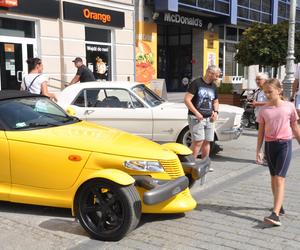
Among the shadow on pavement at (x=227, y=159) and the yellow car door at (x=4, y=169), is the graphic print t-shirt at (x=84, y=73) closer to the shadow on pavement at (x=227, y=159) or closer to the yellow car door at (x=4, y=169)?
the shadow on pavement at (x=227, y=159)

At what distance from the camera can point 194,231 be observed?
481 centimetres

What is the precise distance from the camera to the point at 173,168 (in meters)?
5.01

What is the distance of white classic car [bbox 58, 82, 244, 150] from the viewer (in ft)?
28.5

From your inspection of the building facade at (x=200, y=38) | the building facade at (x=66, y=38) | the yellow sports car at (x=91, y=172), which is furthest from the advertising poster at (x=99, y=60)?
the yellow sports car at (x=91, y=172)

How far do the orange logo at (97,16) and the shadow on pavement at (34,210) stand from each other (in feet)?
34.5

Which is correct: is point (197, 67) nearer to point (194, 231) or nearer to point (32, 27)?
point (32, 27)

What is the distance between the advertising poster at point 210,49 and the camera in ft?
75.9

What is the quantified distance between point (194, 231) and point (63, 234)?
134 centimetres

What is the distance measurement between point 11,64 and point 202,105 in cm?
805

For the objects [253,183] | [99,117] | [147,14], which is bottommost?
[253,183]

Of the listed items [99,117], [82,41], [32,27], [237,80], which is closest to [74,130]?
[99,117]

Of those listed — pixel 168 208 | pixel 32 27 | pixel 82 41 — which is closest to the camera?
pixel 168 208

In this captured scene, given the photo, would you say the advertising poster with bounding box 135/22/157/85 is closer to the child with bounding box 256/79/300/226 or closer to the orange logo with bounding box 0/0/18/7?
the orange logo with bounding box 0/0/18/7

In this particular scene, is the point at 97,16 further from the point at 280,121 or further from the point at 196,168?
the point at 280,121
